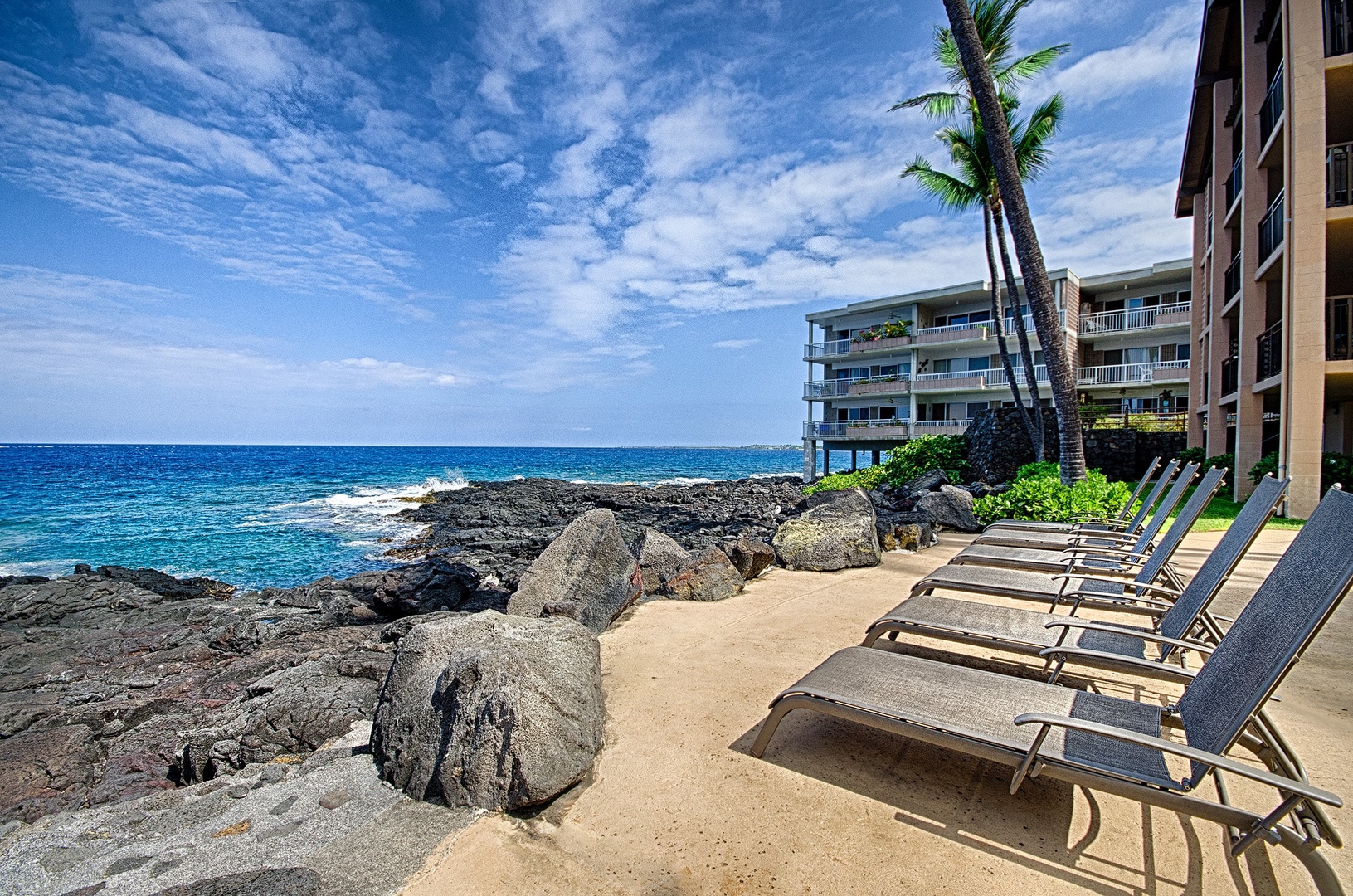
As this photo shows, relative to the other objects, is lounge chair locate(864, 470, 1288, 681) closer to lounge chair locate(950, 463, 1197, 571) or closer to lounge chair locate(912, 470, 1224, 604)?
lounge chair locate(912, 470, 1224, 604)

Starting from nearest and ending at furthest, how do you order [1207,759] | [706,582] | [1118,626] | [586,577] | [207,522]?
1. [1207,759]
2. [1118,626]
3. [586,577]
4. [706,582]
5. [207,522]

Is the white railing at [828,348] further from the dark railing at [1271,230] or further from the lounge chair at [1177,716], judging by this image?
the lounge chair at [1177,716]

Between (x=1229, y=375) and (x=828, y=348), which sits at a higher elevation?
(x=828, y=348)

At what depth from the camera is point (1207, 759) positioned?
207 cm

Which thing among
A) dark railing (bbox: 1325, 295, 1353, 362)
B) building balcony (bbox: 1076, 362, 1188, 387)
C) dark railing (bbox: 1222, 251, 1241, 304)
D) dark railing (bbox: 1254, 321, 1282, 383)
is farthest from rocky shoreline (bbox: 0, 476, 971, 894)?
building balcony (bbox: 1076, 362, 1188, 387)

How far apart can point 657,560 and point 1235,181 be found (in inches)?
717

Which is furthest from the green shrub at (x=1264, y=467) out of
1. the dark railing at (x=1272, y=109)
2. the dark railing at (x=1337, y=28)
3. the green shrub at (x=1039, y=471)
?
the dark railing at (x=1337, y=28)

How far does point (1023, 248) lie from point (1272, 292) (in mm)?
9624

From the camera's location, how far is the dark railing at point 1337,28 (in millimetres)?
10773

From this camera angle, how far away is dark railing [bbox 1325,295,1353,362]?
10992mm

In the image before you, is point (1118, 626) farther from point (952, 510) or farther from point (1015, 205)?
point (1015, 205)

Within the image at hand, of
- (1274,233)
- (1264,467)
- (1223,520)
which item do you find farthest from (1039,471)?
(1274,233)

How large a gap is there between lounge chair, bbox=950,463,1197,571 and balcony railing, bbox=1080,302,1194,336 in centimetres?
2496

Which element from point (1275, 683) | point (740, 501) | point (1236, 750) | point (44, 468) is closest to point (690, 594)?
point (1236, 750)
